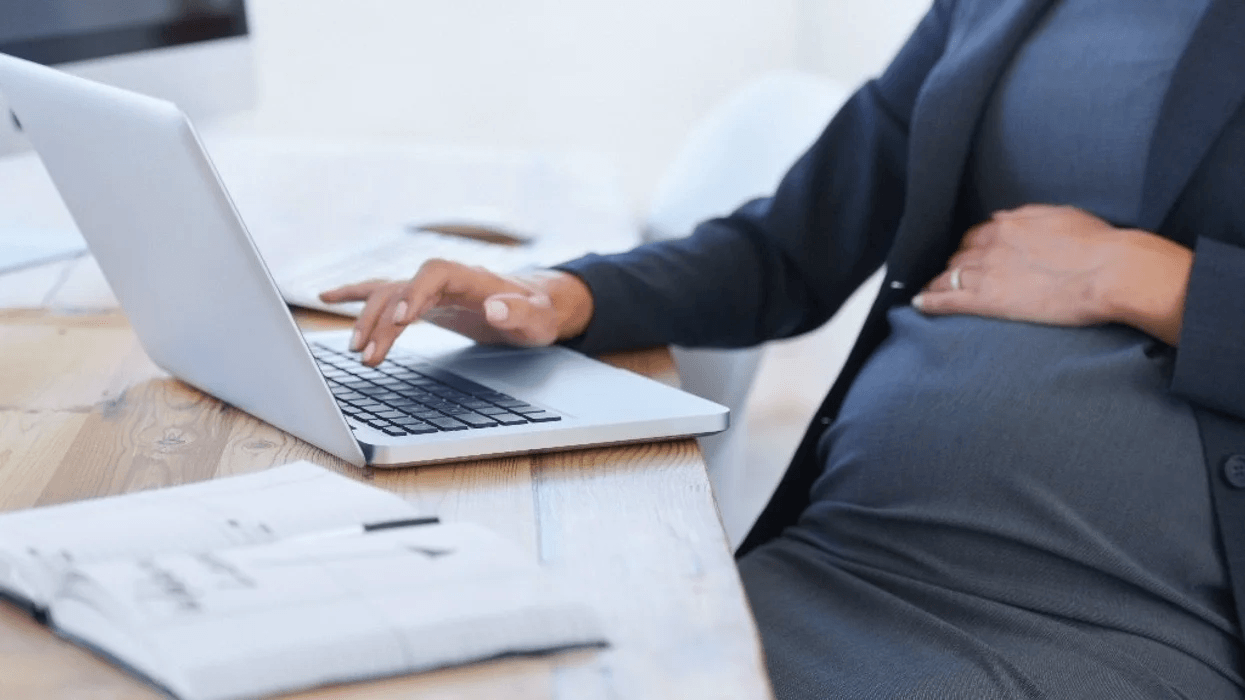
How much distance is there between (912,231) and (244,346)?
1.78 ft

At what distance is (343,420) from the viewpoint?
69cm

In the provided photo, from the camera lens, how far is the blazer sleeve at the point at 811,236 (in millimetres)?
1047

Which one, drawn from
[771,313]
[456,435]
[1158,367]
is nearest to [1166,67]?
[1158,367]

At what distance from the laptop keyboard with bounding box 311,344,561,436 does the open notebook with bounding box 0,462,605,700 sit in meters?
0.14

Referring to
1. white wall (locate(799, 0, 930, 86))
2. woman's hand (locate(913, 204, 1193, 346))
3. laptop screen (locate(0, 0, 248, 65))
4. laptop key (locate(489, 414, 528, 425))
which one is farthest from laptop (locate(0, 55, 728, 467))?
white wall (locate(799, 0, 930, 86))

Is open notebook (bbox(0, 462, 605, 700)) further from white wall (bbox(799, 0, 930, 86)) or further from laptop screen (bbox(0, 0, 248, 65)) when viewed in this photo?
white wall (bbox(799, 0, 930, 86))

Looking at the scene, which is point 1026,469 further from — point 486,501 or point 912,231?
point 486,501

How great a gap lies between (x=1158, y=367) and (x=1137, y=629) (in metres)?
0.18

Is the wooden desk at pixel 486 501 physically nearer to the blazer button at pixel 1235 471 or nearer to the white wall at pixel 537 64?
the blazer button at pixel 1235 471

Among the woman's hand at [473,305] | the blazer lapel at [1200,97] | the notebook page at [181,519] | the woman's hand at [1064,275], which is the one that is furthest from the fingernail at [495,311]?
the blazer lapel at [1200,97]

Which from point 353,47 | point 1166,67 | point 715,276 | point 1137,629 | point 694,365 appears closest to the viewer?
point 1137,629

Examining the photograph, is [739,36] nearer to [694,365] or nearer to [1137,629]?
[694,365]

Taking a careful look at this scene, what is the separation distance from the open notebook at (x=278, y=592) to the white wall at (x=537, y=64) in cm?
Result: 235

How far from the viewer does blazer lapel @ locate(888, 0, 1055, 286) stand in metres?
→ 1.03
